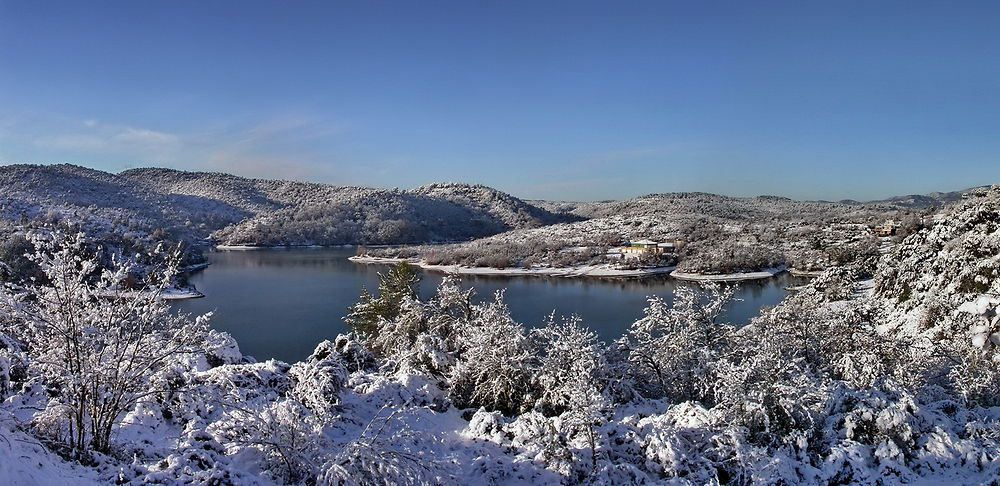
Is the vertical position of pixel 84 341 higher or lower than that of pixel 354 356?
higher

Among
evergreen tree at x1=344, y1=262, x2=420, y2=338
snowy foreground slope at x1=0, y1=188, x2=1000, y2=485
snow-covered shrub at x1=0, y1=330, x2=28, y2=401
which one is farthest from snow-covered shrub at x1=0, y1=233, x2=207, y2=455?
evergreen tree at x1=344, y1=262, x2=420, y2=338

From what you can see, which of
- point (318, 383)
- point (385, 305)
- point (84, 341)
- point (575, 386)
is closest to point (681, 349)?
point (575, 386)

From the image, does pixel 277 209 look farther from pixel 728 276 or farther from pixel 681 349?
pixel 681 349

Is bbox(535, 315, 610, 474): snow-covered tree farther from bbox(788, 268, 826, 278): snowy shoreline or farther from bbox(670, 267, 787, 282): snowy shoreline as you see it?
bbox(788, 268, 826, 278): snowy shoreline

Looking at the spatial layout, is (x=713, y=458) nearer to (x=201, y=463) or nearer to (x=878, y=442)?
(x=878, y=442)

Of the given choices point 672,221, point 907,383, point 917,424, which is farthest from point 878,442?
point 672,221
